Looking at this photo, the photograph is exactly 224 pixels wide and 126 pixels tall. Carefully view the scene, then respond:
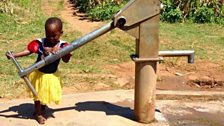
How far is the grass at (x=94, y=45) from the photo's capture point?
6.06 m

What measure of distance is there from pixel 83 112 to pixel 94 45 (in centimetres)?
339

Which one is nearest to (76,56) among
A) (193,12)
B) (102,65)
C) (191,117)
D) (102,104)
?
(102,65)

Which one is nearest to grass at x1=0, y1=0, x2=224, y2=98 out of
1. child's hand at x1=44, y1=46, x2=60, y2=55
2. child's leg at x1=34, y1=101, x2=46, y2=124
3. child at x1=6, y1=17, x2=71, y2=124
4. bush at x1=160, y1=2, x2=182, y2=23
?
bush at x1=160, y1=2, x2=182, y2=23

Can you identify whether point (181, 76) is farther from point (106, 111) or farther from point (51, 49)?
point (51, 49)

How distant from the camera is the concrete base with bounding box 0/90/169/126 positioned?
434 cm

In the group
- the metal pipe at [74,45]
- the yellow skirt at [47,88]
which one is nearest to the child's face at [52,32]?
the metal pipe at [74,45]

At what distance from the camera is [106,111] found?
Result: 4.66 meters

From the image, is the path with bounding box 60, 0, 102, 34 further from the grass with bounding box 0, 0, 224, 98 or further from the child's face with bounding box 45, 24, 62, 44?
the child's face with bounding box 45, 24, 62, 44

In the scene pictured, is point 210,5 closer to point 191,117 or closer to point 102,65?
point 102,65

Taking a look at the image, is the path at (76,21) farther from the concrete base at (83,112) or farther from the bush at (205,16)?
the concrete base at (83,112)

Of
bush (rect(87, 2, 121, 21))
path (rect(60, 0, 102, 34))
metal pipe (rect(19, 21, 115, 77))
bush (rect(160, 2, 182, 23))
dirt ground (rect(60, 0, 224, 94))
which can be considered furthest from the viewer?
bush (rect(87, 2, 121, 21))

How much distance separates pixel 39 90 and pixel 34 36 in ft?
15.1

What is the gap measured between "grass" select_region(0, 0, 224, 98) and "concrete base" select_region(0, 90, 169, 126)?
721mm

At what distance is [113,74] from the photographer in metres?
6.44
